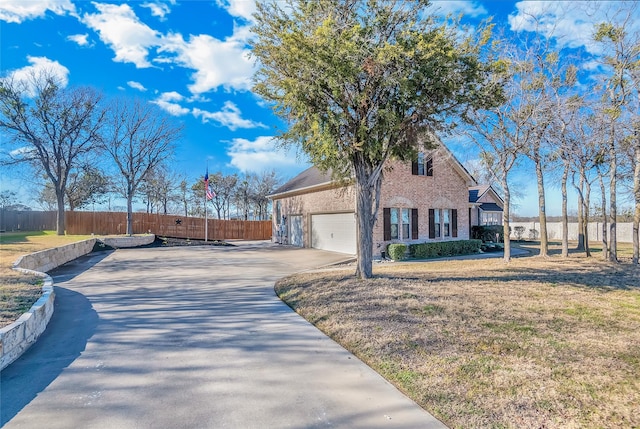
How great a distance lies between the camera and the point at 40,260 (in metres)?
11.1

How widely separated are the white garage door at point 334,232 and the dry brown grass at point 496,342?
6995 millimetres

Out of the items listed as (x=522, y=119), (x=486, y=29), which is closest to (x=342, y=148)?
(x=486, y=29)

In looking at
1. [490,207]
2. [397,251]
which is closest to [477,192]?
[490,207]

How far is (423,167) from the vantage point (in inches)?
679

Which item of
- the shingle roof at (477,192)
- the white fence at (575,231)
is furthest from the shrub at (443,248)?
the white fence at (575,231)

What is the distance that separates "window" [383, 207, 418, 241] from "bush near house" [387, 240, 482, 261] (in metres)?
0.85

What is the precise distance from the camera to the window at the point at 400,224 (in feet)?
51.1

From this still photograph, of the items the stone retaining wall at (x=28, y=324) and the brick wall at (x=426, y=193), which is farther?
the brick wall at (x=426, y=193)

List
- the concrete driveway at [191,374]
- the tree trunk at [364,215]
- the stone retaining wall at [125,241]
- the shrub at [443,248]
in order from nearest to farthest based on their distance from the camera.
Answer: the concrete driveway at [191,374] < the tree trunk at [364,215] < the shrub at [443,248] < the stone retaining wall at [125,241]

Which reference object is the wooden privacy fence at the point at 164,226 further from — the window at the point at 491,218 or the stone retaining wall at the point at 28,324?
the window at the point at 491,218

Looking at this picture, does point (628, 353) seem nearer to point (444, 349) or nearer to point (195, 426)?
point (444, 349)

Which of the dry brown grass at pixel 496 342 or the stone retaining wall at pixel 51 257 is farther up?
the stone retaining wall at pixel 51 257

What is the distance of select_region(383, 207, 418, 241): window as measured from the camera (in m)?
15.6

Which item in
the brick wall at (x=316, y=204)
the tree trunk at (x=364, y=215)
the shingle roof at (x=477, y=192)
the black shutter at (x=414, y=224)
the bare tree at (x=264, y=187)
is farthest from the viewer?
the bare tree at (x=264, y=187)
